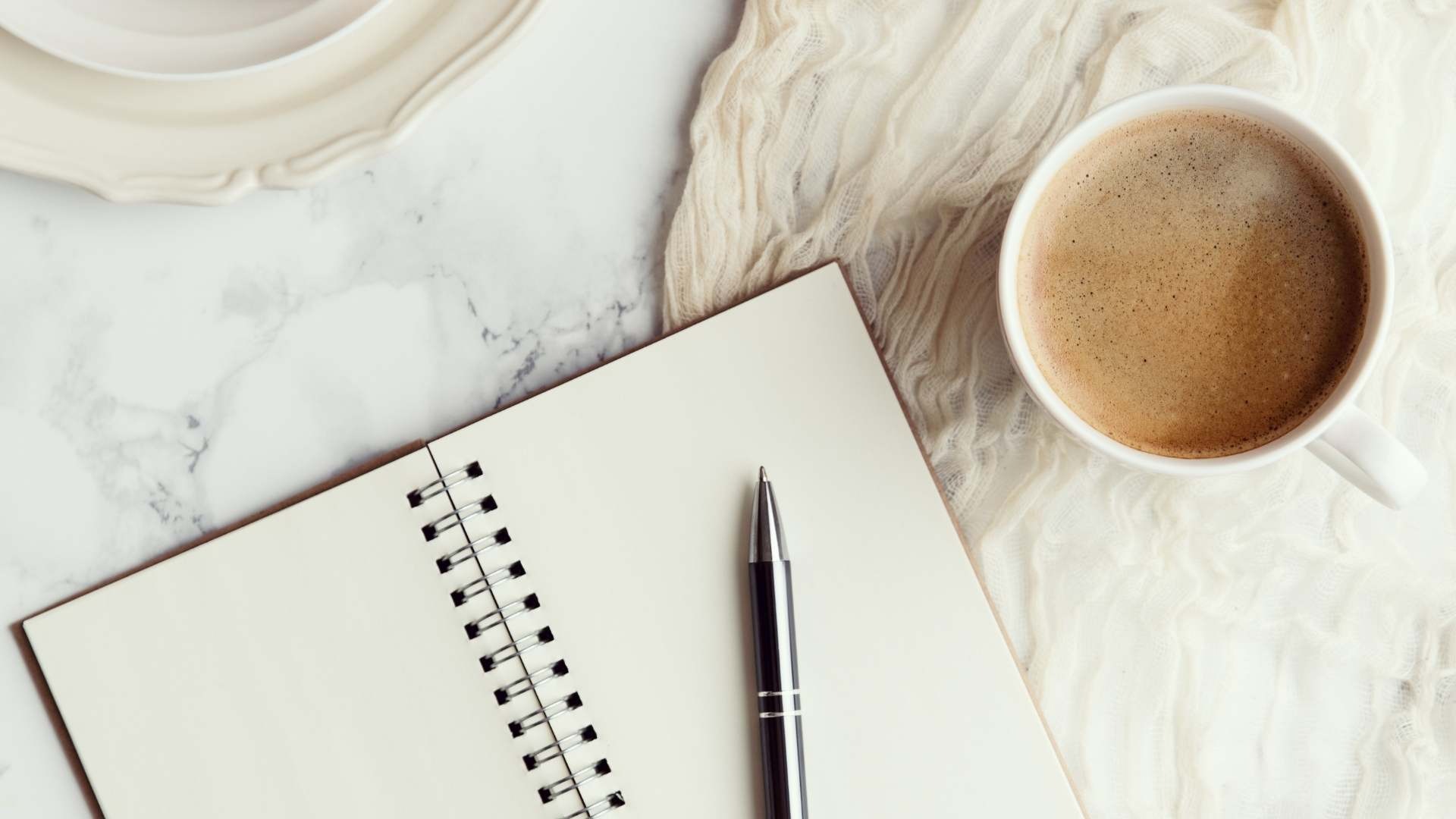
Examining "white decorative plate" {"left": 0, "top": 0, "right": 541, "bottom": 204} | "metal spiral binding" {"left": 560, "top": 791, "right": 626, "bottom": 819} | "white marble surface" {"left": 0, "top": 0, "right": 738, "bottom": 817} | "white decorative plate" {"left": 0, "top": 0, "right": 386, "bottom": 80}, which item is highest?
"white decorative plate" {"left": 0, "top": 0, "right": 386, "bottom": 80}

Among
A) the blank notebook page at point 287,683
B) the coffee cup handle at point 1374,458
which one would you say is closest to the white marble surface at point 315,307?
the blank notebook page at point 287,683

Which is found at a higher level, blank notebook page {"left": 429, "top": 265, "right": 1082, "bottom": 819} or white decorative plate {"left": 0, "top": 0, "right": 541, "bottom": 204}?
white decorative plate {"left": 0, "top": 0, "right": 541, "bottom": 204}

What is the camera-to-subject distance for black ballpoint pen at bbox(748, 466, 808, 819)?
58 cm

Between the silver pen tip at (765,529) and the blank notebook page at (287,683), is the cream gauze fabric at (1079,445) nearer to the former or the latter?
the silver pen tip at (765,529)

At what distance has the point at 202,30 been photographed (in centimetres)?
56

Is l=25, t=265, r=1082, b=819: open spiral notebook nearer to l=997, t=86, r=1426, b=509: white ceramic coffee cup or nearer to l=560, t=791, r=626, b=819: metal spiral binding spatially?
l=560, t=791, r=626, b=819: metal spiral binding

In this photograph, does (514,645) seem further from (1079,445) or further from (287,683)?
(1079,445)

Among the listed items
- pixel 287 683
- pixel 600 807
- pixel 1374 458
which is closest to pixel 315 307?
pixel 287 683

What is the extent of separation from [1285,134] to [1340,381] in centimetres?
12

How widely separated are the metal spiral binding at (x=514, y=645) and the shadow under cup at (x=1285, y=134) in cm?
29

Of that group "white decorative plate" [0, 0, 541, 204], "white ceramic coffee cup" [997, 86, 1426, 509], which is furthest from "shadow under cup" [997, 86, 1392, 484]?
"white decorative plate" [0, 0, 541, 204]

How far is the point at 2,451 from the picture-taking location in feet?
1.98

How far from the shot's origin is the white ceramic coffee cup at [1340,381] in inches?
19.5

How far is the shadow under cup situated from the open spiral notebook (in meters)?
0.11
